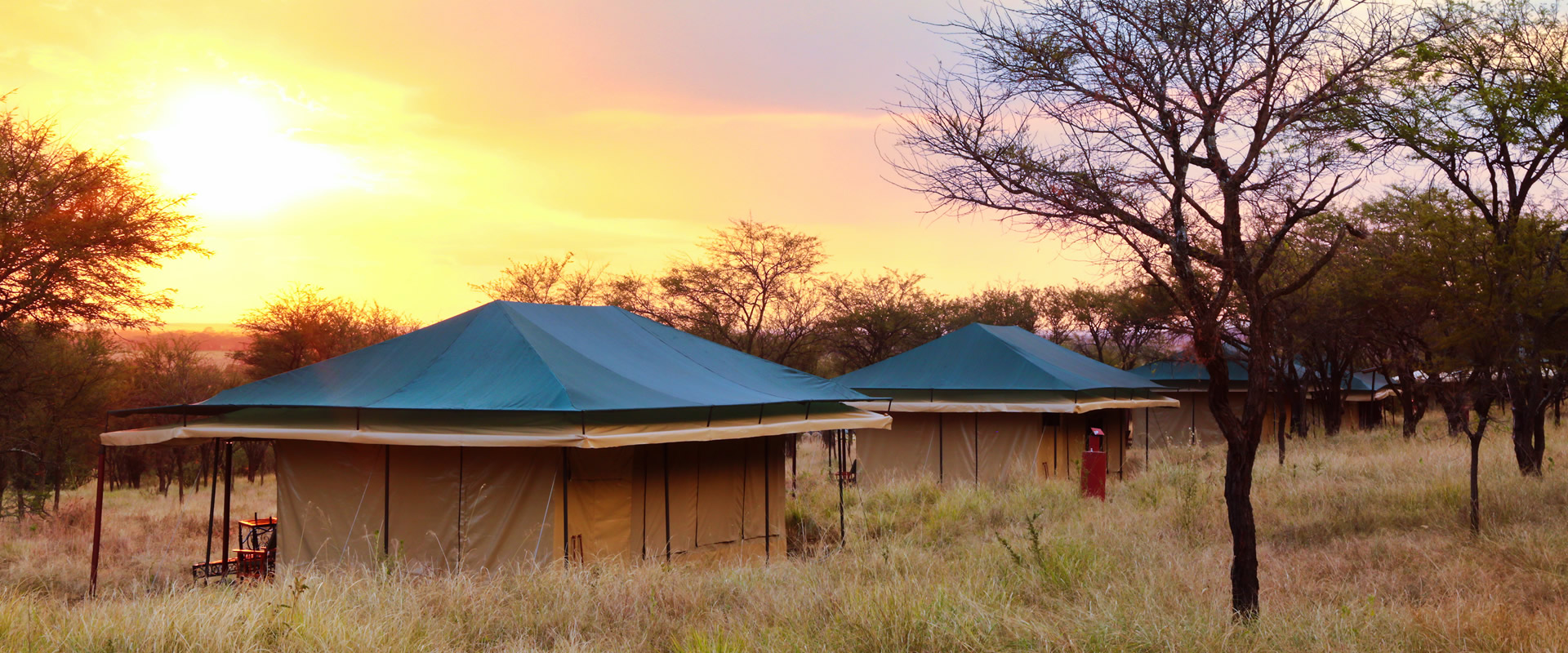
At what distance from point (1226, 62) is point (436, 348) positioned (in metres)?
9.53

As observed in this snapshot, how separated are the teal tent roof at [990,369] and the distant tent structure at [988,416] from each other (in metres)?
0.03

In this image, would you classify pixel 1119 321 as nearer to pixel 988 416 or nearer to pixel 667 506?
pixel 988 416

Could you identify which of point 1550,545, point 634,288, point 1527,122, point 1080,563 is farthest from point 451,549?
point 634,288

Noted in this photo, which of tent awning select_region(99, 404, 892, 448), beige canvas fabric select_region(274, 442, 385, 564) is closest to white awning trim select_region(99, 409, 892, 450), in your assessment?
tent awning select_region(99, 404, 892, 448)

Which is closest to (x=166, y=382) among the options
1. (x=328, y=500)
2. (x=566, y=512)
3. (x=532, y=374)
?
(x=328, y=500)

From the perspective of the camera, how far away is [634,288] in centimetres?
3844

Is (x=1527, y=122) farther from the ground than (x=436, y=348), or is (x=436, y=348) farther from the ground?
(x=1527, y=122)

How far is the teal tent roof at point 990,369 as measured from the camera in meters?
21.0

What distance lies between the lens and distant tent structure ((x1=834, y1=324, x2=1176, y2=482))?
20578mm

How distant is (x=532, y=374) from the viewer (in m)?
11.2

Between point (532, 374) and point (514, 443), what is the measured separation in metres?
1.52

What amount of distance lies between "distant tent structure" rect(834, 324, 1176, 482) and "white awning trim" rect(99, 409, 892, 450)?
30.2ft

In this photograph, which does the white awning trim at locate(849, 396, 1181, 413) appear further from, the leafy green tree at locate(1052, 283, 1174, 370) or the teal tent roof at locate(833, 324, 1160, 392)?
the leafy green tree at locate(1052, 283, 1174, 370)

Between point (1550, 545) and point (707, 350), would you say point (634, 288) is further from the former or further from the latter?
point (1550, 545)
